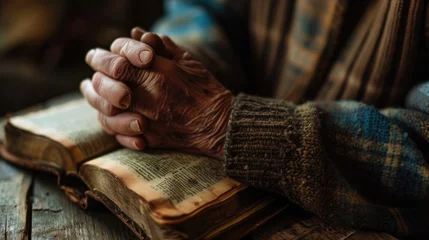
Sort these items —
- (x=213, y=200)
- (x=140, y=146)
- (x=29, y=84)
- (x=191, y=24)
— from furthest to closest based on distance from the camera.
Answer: (x=29, y=84), (x=191, y=24), (x=140, y=146), (x=213, y=200)

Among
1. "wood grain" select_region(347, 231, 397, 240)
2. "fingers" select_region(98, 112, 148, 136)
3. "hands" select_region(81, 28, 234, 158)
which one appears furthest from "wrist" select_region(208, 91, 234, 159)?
"wood grain" select_region(347, 231, 397, 240)

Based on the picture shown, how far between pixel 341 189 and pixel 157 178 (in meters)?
0.28

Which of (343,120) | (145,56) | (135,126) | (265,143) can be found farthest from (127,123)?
(343,120)

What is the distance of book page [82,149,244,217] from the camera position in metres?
0.59

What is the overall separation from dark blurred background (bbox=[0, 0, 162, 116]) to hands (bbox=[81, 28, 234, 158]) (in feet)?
3.66

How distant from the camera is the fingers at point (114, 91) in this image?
0.70 metres

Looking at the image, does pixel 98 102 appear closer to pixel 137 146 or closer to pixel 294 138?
pixel 137 146

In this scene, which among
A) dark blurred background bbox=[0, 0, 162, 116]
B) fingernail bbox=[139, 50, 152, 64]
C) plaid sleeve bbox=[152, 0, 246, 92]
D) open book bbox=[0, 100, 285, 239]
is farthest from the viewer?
dark blurred background bbox=[0, 0, 162, 116]

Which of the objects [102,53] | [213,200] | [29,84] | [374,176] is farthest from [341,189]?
[29,84]

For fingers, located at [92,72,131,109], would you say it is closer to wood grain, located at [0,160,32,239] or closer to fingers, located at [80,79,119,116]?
fingers, located at [80,79,119,116]

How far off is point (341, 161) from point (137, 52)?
1.26ft

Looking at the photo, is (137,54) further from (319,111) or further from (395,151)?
(395,151)

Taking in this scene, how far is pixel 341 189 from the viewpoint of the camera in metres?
0.64

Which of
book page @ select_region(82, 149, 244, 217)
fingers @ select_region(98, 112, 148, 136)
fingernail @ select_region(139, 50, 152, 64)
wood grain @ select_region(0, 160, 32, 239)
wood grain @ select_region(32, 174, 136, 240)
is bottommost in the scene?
wood grain @ select_region(0, 160, 32, 239)
